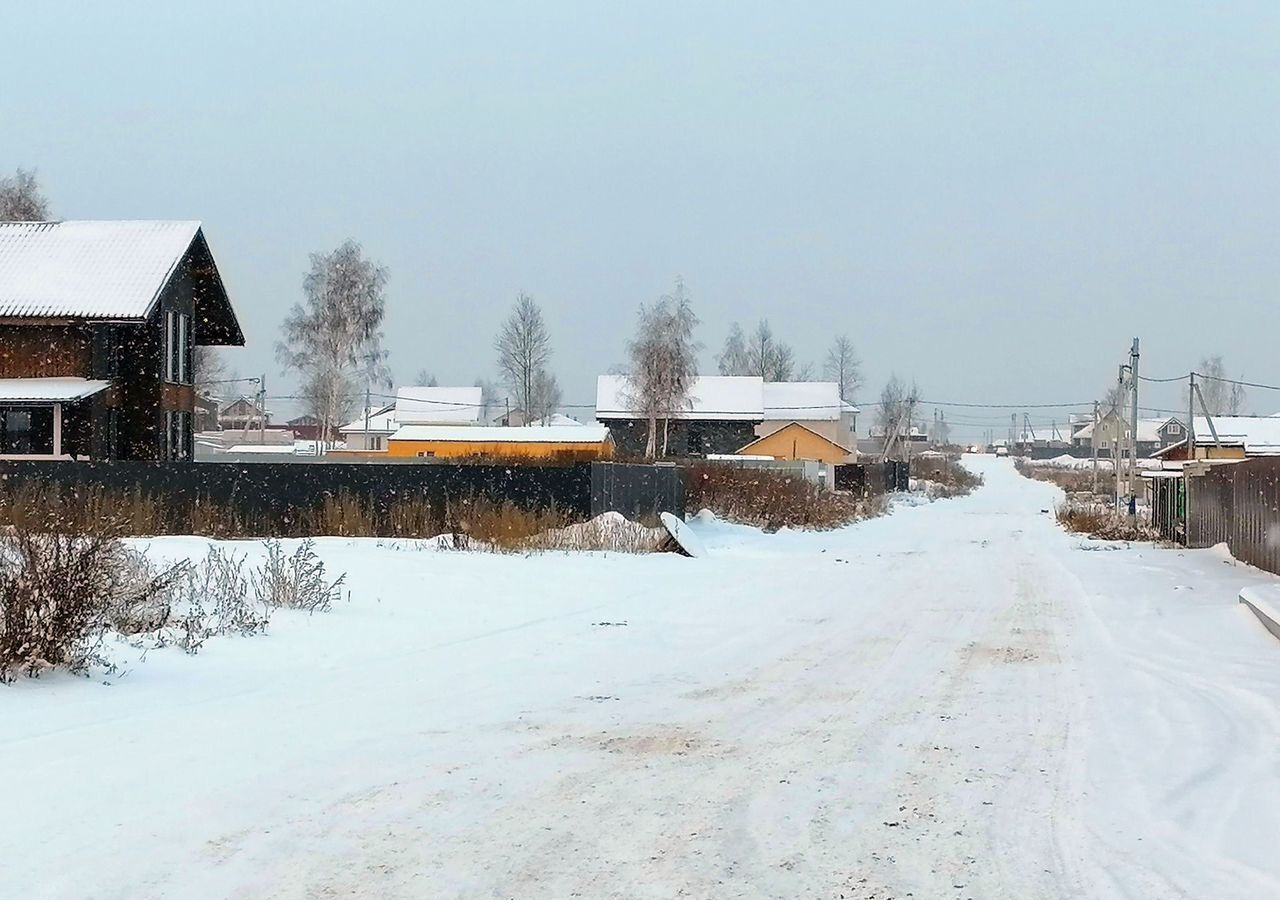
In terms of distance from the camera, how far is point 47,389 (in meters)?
31.0

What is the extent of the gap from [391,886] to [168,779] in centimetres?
182

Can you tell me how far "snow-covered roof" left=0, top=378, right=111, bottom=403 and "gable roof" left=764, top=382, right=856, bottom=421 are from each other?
194 feet

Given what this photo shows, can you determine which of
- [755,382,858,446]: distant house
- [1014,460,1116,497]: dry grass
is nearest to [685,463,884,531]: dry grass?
[1014,460,1116,497]: dry grass

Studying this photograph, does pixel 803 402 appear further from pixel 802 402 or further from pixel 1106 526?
pixel 1106 526

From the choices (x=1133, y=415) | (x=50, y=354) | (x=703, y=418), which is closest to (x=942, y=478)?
(x=703, y=418)

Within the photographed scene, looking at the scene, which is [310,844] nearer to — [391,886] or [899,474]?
[391,886]

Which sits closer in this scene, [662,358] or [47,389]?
[47,389]

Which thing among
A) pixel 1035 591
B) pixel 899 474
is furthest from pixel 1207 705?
pixel 899 474

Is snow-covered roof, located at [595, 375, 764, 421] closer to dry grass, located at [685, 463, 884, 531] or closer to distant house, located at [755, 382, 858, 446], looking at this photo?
distant house, located at [755, 382, 858, 446]

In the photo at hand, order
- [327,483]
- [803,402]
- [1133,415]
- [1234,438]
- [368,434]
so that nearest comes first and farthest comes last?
[327,483]
[1133,415]
[1234,438]
[803,402]
[368,434]

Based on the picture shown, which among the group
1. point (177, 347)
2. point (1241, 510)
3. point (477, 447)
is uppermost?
point (177, 347)

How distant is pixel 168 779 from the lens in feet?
18.8

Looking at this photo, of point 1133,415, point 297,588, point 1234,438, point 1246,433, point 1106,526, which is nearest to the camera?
point 297,588

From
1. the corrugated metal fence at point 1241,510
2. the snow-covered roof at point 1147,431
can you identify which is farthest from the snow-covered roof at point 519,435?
the snow-covered roof at point 1147,431
